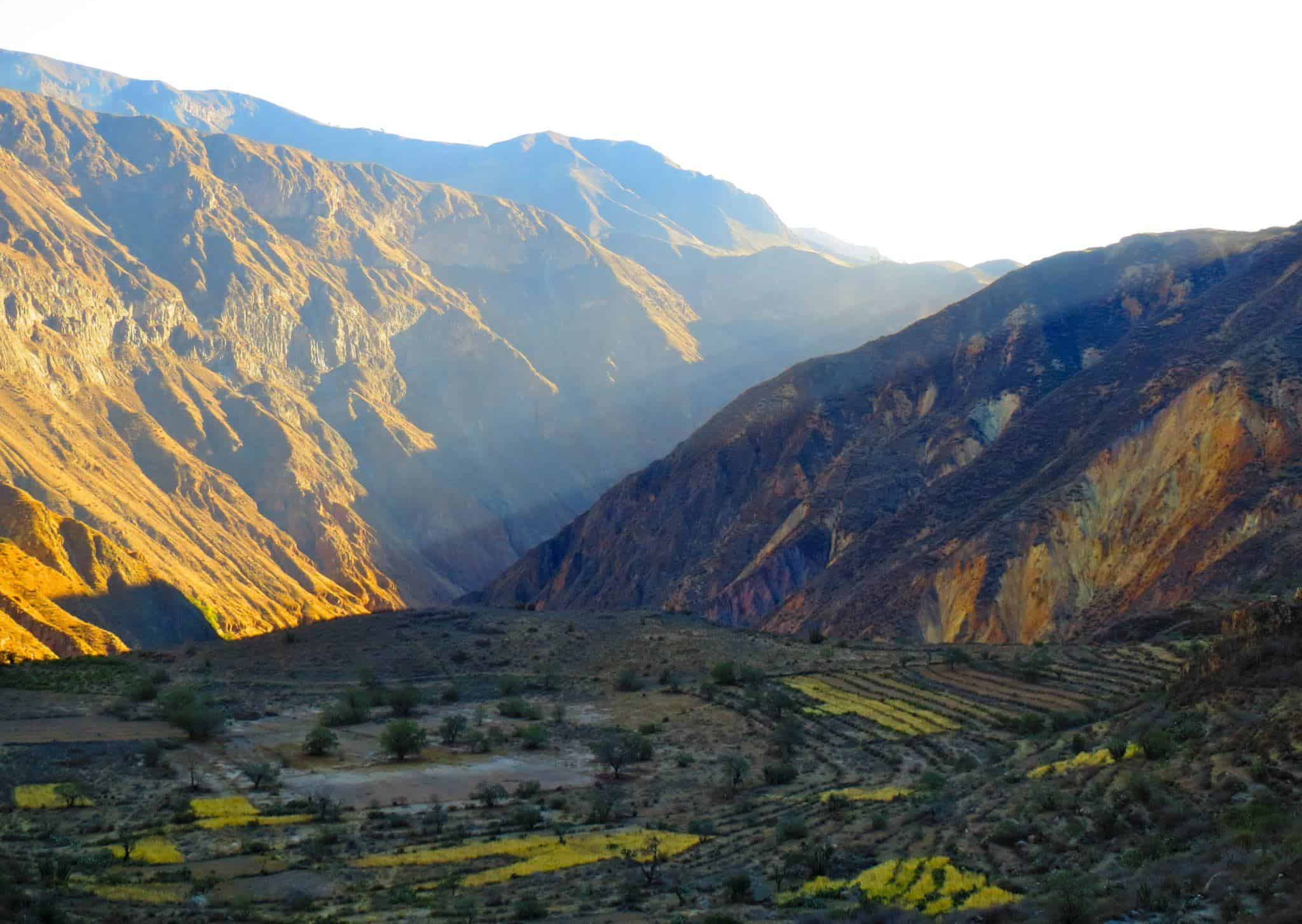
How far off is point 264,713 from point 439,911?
78.5ft

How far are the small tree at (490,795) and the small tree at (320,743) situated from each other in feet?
21.7

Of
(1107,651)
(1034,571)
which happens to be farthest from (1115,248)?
(1107,651)

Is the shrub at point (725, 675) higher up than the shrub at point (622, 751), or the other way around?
the shrub at point (622, 751)

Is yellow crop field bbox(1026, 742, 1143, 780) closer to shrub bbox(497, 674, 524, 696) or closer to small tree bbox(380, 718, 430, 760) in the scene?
small tree bbox(380, 718, 430, 760)

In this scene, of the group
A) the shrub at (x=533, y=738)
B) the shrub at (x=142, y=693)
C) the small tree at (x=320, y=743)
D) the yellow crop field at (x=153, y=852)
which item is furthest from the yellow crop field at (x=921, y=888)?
the shrub at (x=142, y=693)

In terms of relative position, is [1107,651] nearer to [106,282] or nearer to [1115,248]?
[1115,248]

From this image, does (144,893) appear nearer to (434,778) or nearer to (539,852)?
(539,852)

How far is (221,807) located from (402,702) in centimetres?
1501

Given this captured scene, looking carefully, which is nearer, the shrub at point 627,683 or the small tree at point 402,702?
the small tree at point 402,702

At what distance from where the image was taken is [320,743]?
114 feet

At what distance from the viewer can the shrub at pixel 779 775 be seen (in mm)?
31156

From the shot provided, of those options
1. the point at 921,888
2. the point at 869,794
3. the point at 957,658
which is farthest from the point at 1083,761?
the point at 957,658

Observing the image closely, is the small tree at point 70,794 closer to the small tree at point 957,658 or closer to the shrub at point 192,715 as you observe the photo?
the shrub at point 192,715

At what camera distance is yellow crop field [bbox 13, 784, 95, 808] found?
87.5ft
